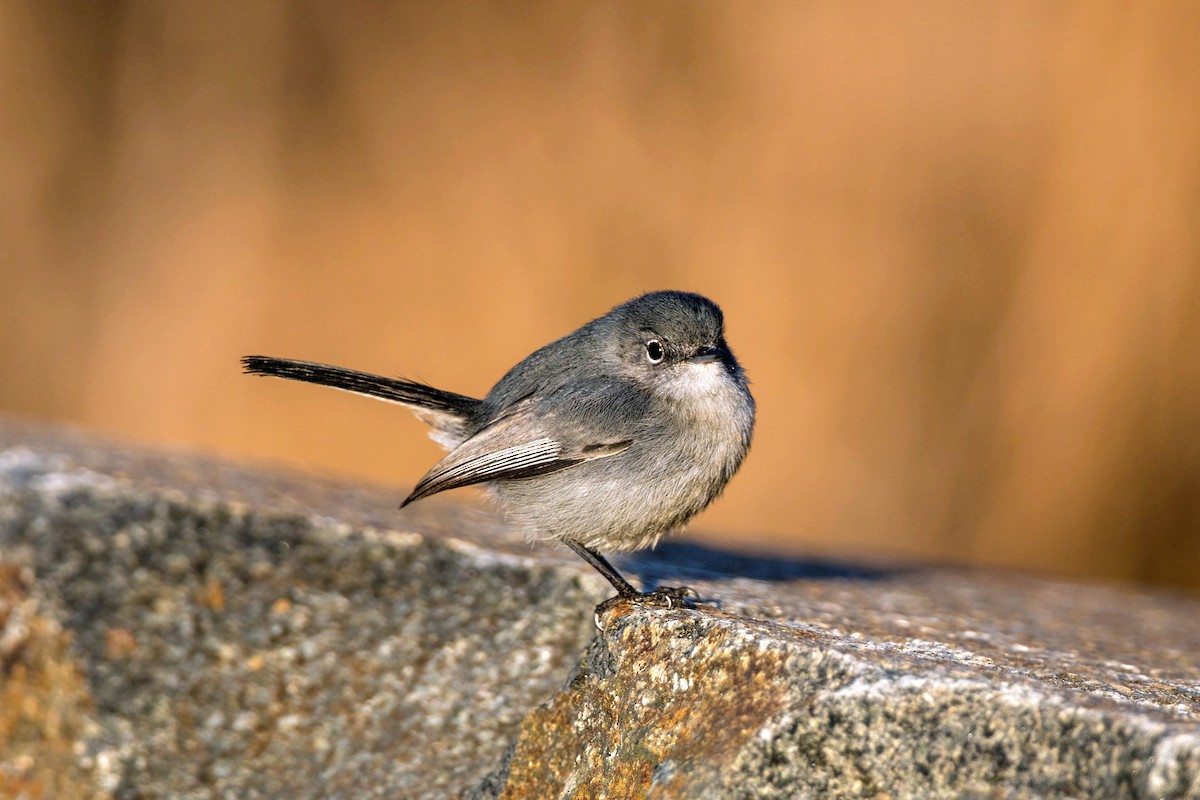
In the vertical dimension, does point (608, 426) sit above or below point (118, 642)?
above

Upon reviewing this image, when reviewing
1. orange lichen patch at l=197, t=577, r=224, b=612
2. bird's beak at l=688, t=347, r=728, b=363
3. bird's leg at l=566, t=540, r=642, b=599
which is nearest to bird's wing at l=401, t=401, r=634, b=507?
bird's leg at l=566, t=540, r=642, b=599

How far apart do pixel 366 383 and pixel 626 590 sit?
3.57 feet

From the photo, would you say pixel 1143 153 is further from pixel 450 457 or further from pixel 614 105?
pixel 450 457

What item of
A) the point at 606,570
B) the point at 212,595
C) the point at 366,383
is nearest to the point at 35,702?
the point at 212,595

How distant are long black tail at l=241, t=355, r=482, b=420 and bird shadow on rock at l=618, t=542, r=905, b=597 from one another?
0.80m

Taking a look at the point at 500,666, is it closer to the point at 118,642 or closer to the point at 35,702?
the point at 118,642

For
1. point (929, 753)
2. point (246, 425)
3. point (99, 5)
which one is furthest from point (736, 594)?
point (99, 5)

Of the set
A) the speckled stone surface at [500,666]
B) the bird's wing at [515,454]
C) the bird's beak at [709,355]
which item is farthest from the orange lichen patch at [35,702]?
the bird's beak at [709,355]

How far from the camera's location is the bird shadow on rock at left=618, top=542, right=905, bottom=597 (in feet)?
13.4

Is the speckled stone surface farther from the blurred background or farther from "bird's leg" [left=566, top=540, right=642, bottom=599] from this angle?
the blurred background

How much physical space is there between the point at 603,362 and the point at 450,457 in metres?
0.55

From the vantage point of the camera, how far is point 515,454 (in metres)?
3.60

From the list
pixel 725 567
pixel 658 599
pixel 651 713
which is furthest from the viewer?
pixel 725 567

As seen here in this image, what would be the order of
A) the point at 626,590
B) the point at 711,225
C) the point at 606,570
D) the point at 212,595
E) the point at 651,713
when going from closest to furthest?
the point at 651,713, the point at 626,590, the point at 606,570, the point at 212,595, the point at 711,225
